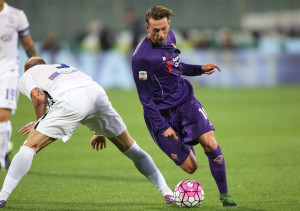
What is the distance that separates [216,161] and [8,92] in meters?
3.27

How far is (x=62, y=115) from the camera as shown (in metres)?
5.57

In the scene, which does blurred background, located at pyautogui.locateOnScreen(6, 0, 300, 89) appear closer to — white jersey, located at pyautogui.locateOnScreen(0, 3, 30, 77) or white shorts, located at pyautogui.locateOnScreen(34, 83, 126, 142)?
white jersey, located at pyautogui.locateOnScreen(0, 3, 30, 77)

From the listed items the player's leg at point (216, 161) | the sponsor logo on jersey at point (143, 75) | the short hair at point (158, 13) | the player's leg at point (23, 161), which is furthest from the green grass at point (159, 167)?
the short hair at point (158, 13)

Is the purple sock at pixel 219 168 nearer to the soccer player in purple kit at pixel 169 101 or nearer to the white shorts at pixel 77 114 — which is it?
the soccer player in purple kit at pixel 169 101

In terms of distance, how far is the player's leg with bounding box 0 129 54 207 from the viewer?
5.49 m

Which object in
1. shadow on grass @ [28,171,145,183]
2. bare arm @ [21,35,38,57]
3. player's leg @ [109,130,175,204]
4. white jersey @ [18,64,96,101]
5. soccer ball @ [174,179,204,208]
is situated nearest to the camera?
white jersey @ [18,64,96,101]

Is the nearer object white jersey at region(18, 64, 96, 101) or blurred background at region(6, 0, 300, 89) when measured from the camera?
white jersey at region(18, 64, 96, 101)

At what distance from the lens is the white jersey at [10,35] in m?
7.76

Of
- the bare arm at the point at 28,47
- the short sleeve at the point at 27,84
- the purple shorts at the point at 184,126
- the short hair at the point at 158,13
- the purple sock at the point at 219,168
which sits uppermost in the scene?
the short hair at the point at 158,13

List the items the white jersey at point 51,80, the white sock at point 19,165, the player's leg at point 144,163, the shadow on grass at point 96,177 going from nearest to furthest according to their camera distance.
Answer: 1. the white sock at point 19,165
2. the white jersey at point 51,80
3. the player's leg at point 144,163
4. the shadow on grass at point 96,177

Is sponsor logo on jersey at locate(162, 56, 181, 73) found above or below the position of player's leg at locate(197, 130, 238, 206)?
above

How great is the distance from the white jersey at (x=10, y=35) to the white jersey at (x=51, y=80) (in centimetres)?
202

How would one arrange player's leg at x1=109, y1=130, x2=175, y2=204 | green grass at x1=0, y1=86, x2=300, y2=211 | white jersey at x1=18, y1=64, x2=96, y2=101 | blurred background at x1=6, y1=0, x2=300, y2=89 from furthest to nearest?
blurred background at x1=6, y1=0, x2=300, y2=89 < green grass at x1=0, y1=86, x2=300, y2=211 < player's leg at x1=109, y1=130, x2=175, y2=204 < white jersey at x1=18, y1=64, x2=96, y2=101

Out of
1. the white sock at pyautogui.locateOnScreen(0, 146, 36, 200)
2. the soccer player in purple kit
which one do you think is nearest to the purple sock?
the soccer player in purple kit
